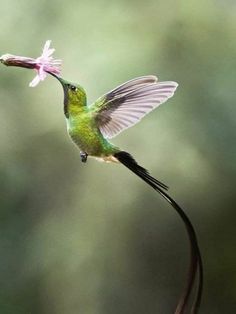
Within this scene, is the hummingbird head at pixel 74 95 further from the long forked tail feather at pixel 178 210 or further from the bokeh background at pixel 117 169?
the bokeh background at pixel 117 169

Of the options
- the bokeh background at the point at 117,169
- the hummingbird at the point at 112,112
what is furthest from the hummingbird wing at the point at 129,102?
the bokeh background at the point at 117,169

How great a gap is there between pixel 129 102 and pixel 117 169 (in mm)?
316

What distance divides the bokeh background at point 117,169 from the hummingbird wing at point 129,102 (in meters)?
0.28

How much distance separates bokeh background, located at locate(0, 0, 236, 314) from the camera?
3.06ft

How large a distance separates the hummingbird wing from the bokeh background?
0.93ft

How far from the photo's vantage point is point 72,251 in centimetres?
95

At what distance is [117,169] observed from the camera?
0.96m

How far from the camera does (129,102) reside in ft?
2.16

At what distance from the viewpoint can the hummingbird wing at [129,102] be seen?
2.12 ft

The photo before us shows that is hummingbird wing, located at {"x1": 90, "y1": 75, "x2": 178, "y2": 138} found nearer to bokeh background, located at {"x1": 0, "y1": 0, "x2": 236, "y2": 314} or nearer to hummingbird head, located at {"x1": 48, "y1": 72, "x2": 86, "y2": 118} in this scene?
hummingbird head, located at {"x1": 48, "y1": 72, "x2": 86, "y2": 118}

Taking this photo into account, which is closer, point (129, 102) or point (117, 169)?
point (129, 102)

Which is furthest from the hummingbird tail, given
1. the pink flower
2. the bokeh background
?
the bokeh background

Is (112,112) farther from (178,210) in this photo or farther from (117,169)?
(117,169)

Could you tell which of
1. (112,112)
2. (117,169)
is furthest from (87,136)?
(117,169)
